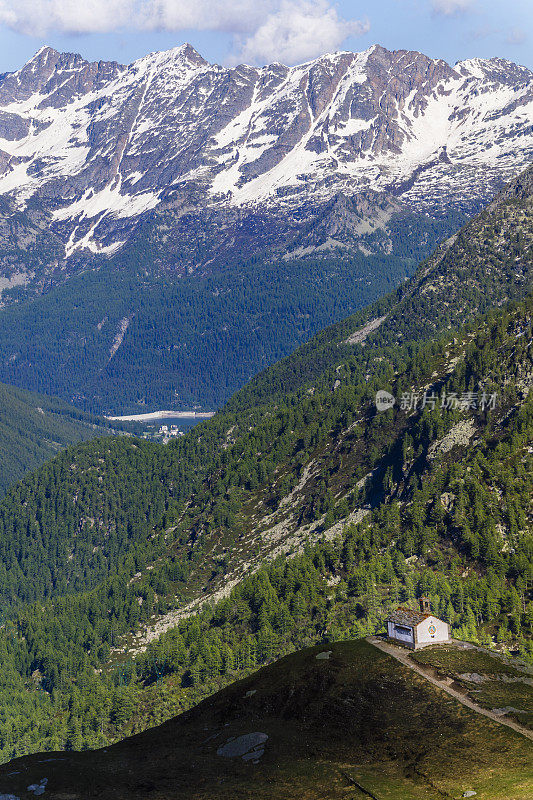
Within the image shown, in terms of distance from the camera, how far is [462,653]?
132 meters

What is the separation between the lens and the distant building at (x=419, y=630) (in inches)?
5344

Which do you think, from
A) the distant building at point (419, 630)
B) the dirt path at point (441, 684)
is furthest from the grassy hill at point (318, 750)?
the distant building at point (419, 630)

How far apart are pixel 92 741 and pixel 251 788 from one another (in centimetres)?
10339

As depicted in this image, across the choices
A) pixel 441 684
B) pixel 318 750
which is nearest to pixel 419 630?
pixel 441 684

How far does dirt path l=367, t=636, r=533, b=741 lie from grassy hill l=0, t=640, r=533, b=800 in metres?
1.21

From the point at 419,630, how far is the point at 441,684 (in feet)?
50.2

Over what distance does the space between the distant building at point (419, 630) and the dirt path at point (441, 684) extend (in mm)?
2237

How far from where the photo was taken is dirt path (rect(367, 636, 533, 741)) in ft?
352

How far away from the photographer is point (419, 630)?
445 feet

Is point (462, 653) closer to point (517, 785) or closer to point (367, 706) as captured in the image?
point (367, 706)

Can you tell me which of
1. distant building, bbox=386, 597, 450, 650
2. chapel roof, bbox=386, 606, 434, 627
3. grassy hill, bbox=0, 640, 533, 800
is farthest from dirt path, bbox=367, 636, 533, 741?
chapel roof, bbox=386, 606, 434, 627

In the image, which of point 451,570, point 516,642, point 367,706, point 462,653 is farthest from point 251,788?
point 451,570

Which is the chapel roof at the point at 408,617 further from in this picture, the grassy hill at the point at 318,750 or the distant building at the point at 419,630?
the grassy hill at the point at 318,750

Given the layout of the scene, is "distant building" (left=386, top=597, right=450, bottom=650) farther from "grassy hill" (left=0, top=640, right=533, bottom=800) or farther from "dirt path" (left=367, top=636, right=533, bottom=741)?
"grassy hill" (left=0, top=640, right=533, bottom=800)
